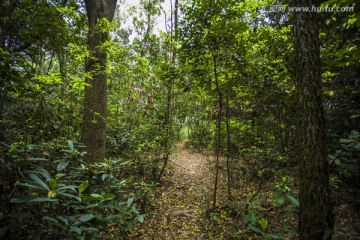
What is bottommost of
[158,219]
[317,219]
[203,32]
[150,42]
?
[158,219]

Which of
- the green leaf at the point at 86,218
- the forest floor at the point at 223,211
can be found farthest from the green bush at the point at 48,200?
the forest floor at the point at 223,211

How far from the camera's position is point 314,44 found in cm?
206

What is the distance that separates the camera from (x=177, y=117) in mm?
7441

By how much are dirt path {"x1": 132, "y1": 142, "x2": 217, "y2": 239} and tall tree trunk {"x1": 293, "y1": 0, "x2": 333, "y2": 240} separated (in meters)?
2.18

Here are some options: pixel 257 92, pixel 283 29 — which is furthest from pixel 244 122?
pixel 283 29

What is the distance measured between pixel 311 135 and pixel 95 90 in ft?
12.1

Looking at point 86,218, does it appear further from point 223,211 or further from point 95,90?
point 223,211

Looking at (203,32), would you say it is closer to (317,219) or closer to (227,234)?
(317,219)

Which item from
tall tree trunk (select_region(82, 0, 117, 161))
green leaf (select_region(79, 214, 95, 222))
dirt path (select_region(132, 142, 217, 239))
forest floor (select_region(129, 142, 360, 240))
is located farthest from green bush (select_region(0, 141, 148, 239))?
forest floor (select_region(129, 142, 360, 240))

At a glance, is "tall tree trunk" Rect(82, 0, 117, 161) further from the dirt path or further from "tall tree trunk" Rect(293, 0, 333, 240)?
"tall tree trunk" Rect(293, 0, 333, 240)

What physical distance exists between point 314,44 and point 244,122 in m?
4.47

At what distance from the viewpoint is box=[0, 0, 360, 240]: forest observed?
1887 mm

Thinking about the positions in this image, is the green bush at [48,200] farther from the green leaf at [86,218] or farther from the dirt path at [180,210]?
the dirt path at [180,210]

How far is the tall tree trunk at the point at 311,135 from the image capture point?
191cm
